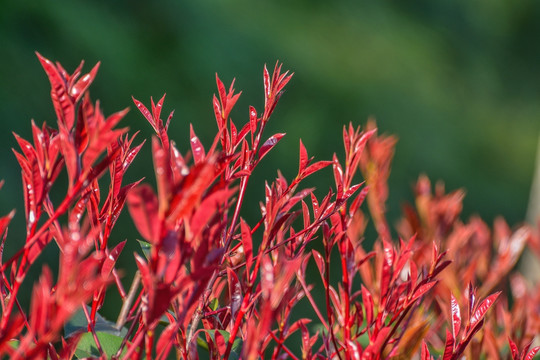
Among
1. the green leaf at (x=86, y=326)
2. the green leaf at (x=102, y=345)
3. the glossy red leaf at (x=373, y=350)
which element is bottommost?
the green leaf at (x=86, y=326)

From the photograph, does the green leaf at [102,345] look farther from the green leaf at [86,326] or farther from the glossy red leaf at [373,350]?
the glossy red leaf at [373,350]

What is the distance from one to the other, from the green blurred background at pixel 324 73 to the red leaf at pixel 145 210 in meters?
2.54

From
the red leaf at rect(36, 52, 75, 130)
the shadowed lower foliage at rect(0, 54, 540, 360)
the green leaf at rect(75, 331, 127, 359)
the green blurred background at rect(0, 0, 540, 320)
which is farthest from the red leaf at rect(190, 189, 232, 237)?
the green blurred background at rect(0, 0, 540, 320)

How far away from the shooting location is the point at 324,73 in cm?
405

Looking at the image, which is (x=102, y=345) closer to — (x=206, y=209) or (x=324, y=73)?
(x=206, y=209)

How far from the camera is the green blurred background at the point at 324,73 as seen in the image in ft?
10.3

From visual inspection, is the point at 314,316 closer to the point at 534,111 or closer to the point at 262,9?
the point at 262,9

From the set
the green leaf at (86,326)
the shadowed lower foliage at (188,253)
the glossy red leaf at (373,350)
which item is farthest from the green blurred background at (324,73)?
the glossy red leaf at (373,350)

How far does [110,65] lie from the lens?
3283 mm

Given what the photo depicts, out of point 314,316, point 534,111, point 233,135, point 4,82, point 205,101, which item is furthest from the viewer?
point 534,111

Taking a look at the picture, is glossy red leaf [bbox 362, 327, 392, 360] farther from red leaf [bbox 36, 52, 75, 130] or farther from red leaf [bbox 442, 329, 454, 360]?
red leaf [bbox 36, 52, 75, 130]

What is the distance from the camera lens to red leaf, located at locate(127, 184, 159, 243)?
0.32 m

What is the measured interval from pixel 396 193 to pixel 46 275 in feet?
12.4

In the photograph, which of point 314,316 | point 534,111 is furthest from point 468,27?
point 314,316
